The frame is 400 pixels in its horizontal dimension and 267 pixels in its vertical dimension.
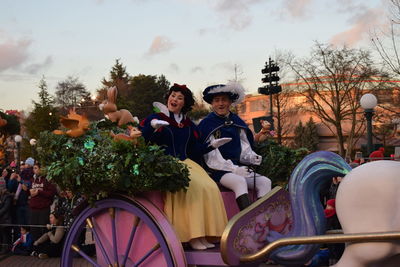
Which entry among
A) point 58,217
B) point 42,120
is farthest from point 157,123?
point 42,120

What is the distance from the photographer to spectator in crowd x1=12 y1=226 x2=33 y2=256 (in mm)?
9875

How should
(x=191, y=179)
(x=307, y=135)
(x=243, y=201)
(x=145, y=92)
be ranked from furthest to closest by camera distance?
(x=307, y=135), (x=145, y=92), (x=243, y=201), (x=191, y=179)

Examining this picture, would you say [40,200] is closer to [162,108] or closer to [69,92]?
[162,108]

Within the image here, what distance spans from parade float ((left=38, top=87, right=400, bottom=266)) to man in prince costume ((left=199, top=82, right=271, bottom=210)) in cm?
28

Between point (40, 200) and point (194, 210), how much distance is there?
6.38 meters

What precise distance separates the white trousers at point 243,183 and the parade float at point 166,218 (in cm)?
11

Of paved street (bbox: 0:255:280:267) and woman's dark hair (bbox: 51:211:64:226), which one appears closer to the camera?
paved street (bbox: 0:255:280:267)

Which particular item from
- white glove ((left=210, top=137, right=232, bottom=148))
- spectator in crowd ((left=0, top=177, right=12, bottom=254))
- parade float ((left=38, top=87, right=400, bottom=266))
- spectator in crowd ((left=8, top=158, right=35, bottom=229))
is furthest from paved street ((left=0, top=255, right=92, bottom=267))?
white glove ((left=210, top=137, right=232, bottom=148))

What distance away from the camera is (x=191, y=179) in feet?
14.3

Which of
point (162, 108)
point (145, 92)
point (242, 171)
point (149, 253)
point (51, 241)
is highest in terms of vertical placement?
point (145, 92)

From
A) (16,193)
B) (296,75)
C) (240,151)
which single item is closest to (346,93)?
(296,75)

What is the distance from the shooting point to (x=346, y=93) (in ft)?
105

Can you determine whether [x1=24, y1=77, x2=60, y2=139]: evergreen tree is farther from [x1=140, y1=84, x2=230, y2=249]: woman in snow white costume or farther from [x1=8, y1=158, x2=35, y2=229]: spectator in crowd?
[x1=140, y1=84, x2=230, y2=249]: woman in snow white costume

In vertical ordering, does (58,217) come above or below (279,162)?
below
